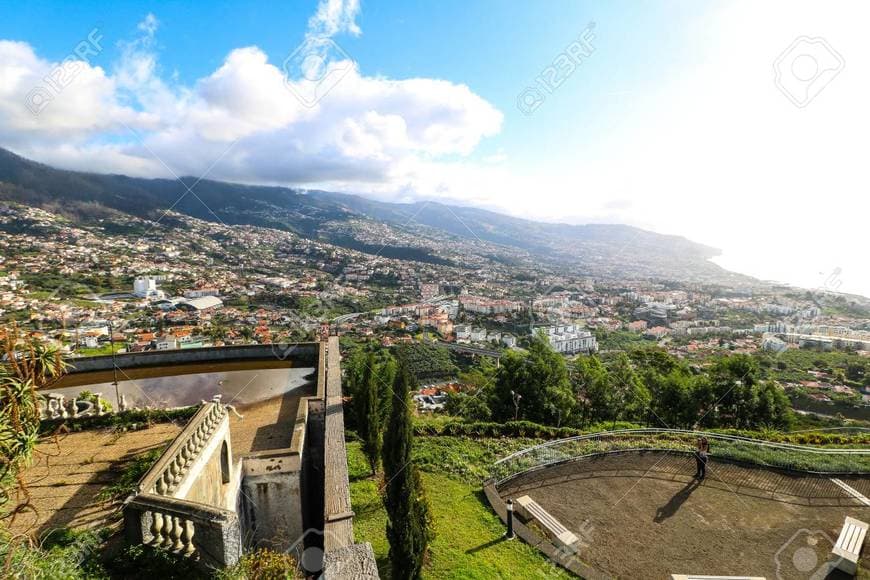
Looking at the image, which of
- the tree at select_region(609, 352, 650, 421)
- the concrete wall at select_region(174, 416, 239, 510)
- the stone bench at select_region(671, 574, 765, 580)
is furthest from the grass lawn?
the tree at select_region(609, 352, 650, 421)

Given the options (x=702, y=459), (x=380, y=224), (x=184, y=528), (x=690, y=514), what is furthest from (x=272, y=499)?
(x=380, y=224)

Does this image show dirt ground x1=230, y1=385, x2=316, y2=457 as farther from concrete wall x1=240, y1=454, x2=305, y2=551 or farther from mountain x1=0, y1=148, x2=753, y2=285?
mountain x1=0, y1=148, x2=753, y2=285

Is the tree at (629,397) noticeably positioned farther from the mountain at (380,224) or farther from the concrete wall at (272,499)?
the mountain at (380,224)

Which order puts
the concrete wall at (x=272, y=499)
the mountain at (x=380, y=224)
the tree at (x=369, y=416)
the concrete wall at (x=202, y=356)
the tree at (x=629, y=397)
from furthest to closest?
1. the mountain at (x=380, y=224)
2. the tree at (x=629, y=397)
3. the concrete wall at (x=202, y=356)
4. the tree at (x=369, y=416)
5. the concrete wall at (x=272, y=499)

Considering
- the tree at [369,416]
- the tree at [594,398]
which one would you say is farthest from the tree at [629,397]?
the tree at [369,416]

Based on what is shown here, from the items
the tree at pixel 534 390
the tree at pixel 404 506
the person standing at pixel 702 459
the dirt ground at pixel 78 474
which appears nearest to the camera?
the dirt ground at pixel 78 474

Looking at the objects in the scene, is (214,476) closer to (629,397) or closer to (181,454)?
(181,454)
